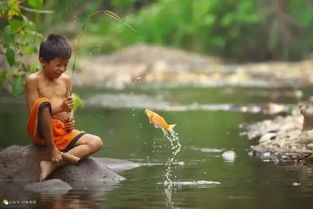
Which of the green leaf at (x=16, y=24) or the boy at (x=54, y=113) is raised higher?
the green leaf at (x=16, y=24)

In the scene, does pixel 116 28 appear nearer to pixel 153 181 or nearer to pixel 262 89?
pixel 262 89

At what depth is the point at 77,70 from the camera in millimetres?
26766

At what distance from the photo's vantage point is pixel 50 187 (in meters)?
7.67

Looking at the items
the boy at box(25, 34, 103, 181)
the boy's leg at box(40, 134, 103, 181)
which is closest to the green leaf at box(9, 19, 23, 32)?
the boy at box(25, 34, 103, 181)

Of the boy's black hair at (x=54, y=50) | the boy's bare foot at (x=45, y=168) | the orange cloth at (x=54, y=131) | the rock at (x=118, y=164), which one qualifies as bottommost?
the boy's bare foot at (x=45, y=168)

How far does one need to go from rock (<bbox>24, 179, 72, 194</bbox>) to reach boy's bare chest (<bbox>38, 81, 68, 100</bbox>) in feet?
2.79

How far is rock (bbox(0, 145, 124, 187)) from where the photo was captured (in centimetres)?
807

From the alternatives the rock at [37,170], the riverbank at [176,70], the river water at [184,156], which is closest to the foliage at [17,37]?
the rock at [37,170]

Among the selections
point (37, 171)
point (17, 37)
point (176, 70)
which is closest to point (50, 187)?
point (37, 171)

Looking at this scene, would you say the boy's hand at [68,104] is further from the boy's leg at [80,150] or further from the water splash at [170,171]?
the water splash at [170,171]

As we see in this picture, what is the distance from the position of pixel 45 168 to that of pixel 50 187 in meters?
0.33

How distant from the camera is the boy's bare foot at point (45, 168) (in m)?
7.94

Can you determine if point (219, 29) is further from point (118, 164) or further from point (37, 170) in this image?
point (37, 170)

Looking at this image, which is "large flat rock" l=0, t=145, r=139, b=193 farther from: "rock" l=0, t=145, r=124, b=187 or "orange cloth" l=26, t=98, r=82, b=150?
"orange cloth" l=26, t=98, r=82, b=150
